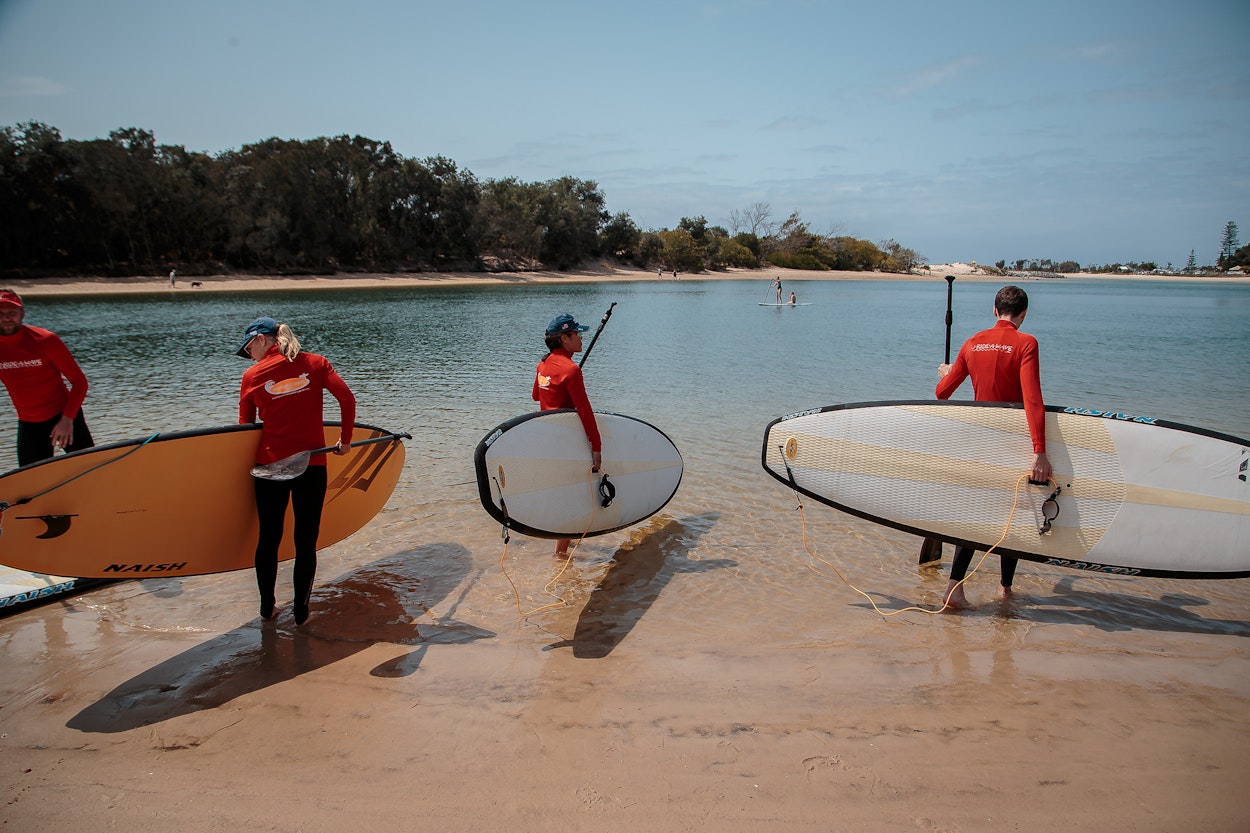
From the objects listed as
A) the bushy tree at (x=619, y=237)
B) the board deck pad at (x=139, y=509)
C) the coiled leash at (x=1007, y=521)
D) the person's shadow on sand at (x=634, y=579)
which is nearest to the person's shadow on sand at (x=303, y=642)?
the board deck pad at (x=139, y=509)

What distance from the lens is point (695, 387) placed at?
14062 millimetres

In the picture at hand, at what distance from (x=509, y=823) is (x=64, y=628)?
11.4 ft

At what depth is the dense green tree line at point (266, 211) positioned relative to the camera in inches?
1800

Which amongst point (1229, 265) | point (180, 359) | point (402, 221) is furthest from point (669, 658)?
point (1229, 265)

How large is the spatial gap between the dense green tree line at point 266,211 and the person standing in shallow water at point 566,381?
54.9 meters

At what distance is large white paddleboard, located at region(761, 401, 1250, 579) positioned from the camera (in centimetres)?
424

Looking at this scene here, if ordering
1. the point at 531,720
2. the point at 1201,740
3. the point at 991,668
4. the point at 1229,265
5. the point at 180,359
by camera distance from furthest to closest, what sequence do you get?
the point at 1229,265, the point at 180,359, the point at 991,668, the point at 531,720, the point at 1201,740

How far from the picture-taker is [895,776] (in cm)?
283

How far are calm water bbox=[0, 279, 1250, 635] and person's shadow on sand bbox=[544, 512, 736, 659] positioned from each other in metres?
0.11

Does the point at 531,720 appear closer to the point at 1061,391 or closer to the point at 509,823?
the point at 509,823

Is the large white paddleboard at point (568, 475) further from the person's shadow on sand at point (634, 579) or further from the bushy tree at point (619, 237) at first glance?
the bushy tree at point (619, 237)

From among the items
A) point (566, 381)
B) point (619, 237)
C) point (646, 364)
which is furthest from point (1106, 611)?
point (619, 237)

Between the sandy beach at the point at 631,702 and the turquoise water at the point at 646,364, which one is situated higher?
the turquoise water at the point at 646,364

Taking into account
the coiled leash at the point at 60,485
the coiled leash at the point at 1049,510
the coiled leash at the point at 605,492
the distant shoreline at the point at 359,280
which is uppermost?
the distant shoreline at the point at 359,280
